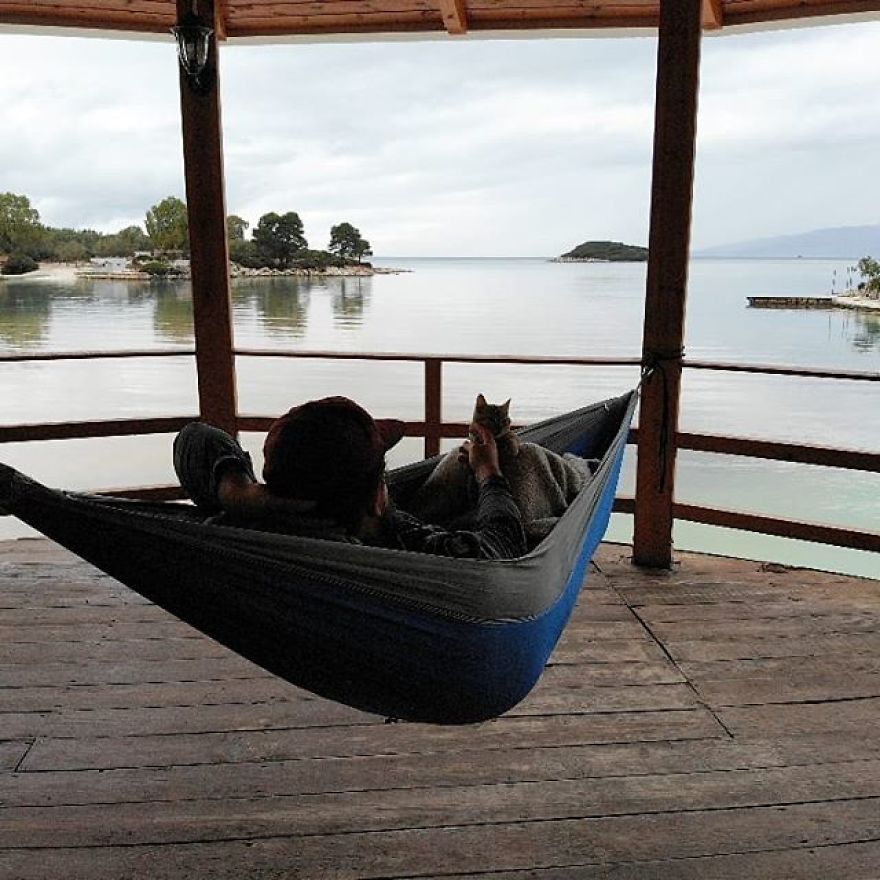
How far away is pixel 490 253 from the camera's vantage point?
7582 millimetres

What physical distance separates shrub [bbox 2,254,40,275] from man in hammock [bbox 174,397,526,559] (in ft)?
11.9

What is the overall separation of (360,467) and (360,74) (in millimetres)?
12250

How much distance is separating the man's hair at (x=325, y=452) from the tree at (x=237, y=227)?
206cm

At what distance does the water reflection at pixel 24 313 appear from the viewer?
203 inches

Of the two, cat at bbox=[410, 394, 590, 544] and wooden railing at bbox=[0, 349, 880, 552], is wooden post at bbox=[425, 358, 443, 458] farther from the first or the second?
cat at bbox=[410, 394, 590, 544]

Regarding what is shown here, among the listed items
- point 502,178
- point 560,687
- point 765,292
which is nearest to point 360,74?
point 502,178

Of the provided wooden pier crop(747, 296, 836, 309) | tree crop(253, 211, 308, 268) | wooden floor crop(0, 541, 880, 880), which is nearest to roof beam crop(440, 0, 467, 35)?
tree crop(253, 211, 308, 268)

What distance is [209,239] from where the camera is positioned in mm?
2865

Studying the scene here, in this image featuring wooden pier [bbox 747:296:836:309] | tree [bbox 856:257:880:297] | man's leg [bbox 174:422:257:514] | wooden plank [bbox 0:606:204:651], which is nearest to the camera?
man's leg [bbox 174:422:257:514]

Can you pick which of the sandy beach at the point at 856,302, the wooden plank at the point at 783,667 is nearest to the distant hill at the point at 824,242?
the sandy beach at the point at 856,302

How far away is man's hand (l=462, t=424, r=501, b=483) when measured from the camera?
5.04ft

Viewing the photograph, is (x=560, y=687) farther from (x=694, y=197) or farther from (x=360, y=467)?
(x=694, y=197)

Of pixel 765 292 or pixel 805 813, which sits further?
pixel 765 292

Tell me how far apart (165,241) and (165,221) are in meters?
0.25
